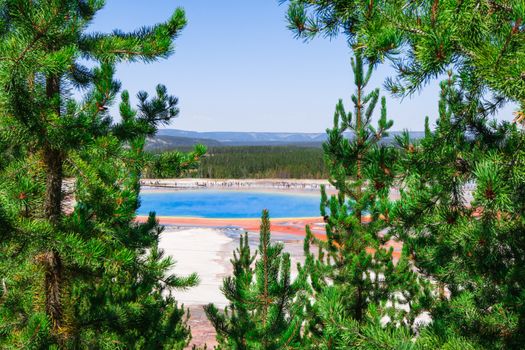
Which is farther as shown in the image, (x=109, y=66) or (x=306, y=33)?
(x=109, y=66)

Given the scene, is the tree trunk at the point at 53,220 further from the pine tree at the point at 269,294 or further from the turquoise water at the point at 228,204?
the turquoise water at the point at 228,204

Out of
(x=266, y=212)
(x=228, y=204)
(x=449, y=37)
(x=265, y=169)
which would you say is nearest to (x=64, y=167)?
(x=266, y=212)

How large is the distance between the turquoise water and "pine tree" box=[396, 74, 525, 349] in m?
35.2

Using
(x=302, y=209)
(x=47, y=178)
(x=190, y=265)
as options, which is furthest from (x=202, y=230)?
(x=47, y=178)

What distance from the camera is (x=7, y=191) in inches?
139

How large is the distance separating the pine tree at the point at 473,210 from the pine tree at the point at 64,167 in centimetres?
241

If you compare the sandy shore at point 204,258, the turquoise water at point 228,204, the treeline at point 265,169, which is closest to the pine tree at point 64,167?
the sandy shore at point 204,258

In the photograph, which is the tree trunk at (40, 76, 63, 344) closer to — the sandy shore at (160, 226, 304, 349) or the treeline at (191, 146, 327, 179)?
the sandy shore at (160, 226, 304, 349)

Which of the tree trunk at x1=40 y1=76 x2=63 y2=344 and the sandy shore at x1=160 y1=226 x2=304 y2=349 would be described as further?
the sandy shore at x1=160 y1=226 x2=304 y2=349

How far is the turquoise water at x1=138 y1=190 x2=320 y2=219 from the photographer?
42125mm

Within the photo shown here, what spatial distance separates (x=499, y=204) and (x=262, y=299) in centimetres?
187

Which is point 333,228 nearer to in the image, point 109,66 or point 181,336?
point 181,336

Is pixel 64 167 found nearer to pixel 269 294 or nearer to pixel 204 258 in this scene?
pixel 269 294

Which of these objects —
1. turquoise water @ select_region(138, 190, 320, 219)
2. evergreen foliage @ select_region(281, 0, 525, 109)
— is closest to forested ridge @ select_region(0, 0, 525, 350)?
evergreen foliage @ select_region(281, 0, 525, 109)
